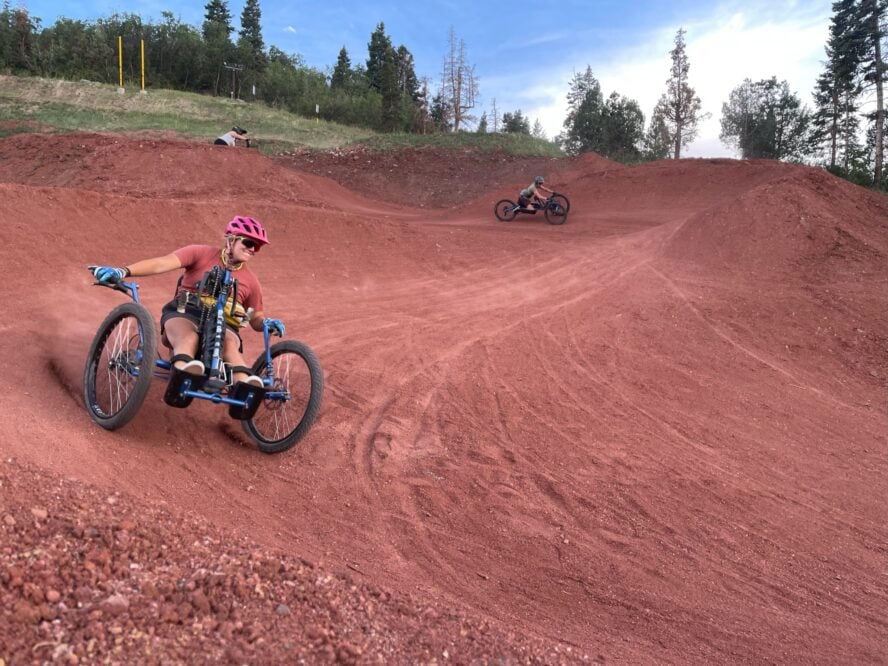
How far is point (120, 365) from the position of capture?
4996mm

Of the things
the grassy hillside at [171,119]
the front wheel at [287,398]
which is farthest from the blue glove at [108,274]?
the grassy hillside at [171,119]

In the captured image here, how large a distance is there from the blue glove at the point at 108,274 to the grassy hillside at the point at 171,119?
26236 millimetres

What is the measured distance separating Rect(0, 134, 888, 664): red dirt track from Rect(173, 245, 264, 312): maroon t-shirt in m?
1.20

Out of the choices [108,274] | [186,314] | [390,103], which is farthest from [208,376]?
[390,103]

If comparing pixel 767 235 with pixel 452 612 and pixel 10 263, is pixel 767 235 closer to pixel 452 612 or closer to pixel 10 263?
pixel 452 612

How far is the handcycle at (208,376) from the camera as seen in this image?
15.2ft

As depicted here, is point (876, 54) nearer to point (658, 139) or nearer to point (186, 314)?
point (658, 139)

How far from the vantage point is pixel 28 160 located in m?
20.6

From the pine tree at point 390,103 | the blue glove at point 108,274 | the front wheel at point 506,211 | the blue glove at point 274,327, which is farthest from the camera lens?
the pine tree at point 390,103

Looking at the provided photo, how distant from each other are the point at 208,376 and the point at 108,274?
1.06 m

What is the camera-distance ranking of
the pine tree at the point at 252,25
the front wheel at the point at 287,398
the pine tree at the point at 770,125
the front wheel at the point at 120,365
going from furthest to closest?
the pine tree at the point at 252,25 → the pine tree at the point at 770,125 → the front wheel at the point at 287,398 → the front wheel at the point at 120,365

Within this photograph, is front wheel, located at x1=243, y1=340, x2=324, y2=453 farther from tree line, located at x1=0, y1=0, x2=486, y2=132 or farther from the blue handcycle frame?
tree line, located at x1=0, y1=0, x2=486, y2=132

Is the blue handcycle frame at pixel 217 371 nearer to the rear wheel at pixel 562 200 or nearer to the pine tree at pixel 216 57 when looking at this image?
the rear wheel at pixel 562 200

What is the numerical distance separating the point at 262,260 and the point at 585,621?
10.4 meters
